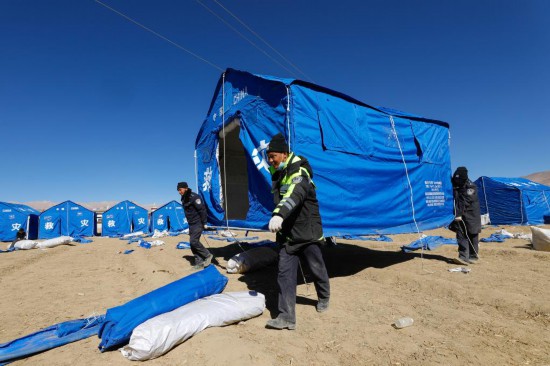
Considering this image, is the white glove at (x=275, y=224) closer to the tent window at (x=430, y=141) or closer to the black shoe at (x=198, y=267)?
the black shoe at (x=198, y=267)

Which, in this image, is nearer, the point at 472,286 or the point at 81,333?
the point at 81,333

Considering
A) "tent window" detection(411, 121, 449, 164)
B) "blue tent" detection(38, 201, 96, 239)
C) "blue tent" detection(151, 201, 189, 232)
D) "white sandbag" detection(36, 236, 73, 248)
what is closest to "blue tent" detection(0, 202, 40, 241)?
"blue tent" detection(38, 201, 96, 239)

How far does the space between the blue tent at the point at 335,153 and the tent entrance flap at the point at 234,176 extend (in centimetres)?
5

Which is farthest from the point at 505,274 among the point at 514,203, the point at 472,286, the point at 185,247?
the point at 514,203

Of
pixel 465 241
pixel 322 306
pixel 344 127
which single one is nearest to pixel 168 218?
pixel 344 127

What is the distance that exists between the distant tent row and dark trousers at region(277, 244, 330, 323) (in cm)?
2105

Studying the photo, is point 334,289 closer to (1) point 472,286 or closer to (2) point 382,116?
(1) point 472,286

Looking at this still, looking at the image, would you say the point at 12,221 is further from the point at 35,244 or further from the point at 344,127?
the point at 344,127

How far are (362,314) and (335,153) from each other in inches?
105

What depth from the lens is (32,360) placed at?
9.58 ft

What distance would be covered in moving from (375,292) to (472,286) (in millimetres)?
1607

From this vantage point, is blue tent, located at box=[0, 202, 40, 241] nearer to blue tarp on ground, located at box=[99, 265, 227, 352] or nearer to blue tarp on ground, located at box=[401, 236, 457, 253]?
blue tarp on ground, located at box=[99, 265, 227, 352]

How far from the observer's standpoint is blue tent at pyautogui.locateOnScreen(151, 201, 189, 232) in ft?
75.1

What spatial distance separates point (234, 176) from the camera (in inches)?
326
